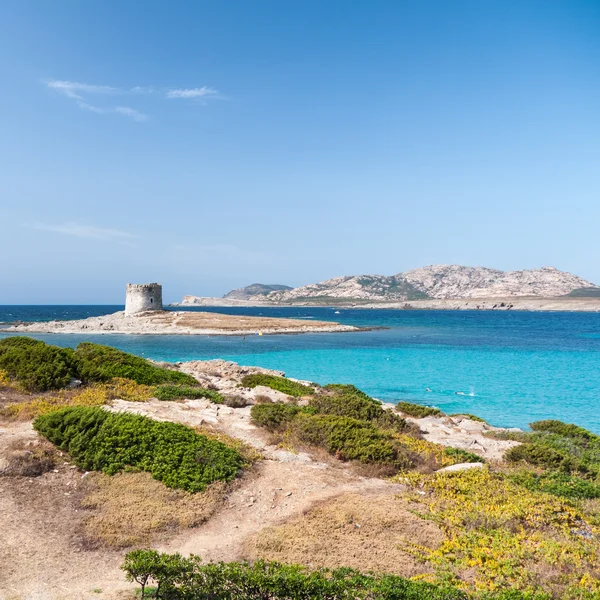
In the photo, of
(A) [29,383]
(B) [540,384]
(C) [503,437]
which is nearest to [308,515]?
(C) [503,437]

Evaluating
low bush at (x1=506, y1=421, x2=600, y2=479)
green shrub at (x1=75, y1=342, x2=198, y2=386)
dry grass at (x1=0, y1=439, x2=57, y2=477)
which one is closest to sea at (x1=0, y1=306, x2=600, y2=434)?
low bush at (x1=506, y1=421, x2=600, y2=479)

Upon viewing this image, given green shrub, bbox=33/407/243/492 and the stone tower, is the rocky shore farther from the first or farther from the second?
green shrub, bbox=33/407/243/492

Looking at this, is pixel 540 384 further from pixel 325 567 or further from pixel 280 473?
pixel 325 567

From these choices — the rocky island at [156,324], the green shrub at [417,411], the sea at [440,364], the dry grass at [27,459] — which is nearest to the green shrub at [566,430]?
the sea at [440,364]

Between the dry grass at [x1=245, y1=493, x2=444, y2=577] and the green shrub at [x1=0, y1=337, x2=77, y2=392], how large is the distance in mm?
13633

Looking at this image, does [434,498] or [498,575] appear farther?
[434,498]

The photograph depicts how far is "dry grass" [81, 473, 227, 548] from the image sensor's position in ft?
28.2

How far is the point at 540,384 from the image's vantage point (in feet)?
116

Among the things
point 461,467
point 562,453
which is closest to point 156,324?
point 562,453

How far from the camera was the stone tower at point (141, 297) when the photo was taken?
9056 cm

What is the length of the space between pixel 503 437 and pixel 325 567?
1379 cm

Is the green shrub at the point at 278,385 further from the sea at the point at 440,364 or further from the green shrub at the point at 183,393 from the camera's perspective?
the sea at the point at 440,364

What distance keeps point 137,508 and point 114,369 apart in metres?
12.5

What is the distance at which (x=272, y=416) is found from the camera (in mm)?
15742
